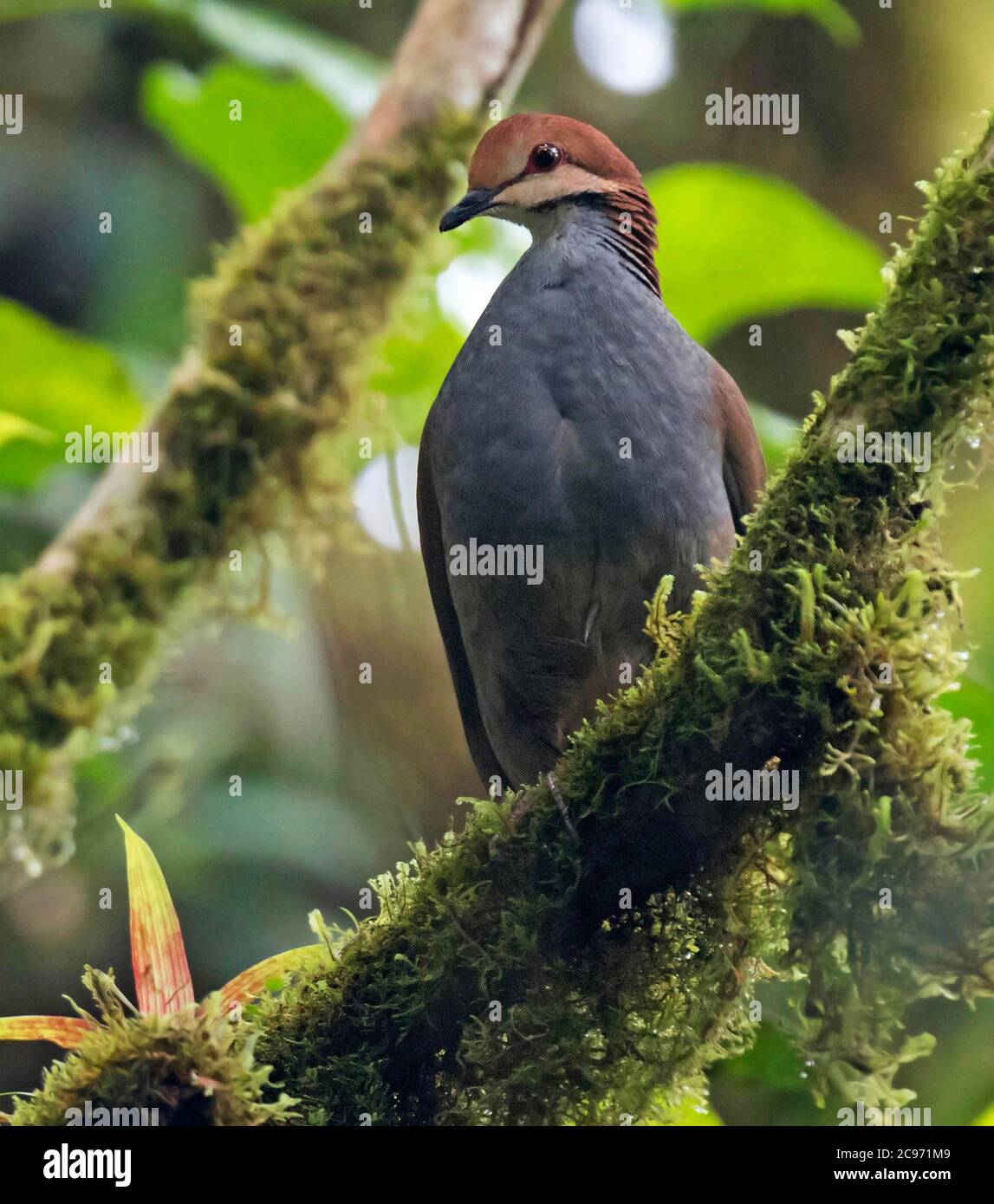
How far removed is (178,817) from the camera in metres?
4.50

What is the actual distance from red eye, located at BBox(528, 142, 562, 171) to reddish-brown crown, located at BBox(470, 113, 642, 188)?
0.01 meters

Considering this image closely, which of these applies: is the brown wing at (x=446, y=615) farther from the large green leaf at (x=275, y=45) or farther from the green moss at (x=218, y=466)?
the large green leaf at (x=275, y=45)

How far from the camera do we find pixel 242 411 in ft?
11.5

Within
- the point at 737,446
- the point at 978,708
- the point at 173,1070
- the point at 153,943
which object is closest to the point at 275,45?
the point at 737,446

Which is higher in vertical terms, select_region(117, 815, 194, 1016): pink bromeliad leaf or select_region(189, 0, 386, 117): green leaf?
select_region(189, 0, 386, 117): green leaf

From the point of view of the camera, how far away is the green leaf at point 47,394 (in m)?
3.56

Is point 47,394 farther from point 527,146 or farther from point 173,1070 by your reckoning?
point 173,1070

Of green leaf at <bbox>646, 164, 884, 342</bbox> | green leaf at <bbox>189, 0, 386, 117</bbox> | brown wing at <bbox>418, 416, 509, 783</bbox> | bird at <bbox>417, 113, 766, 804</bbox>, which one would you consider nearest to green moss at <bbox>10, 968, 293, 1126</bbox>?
bird at <bbox>417, 113, 766, 804</bbox>

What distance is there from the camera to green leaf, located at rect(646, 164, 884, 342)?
3342mm

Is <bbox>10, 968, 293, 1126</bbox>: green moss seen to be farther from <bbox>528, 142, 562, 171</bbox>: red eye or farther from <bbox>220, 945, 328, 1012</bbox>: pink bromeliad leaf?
<bbox>528, 142, 562, 171</bbox>: red eye

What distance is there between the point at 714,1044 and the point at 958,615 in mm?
783

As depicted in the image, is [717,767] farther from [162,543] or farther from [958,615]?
[162,543]

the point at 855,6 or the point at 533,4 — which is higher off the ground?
the point at 855,6
